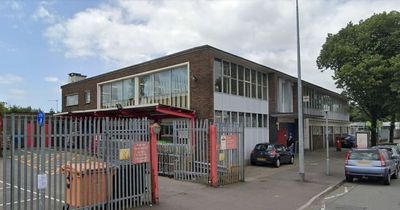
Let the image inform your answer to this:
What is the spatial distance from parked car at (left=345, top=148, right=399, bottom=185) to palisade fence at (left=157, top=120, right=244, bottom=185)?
16.0 ft

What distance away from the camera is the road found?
11797 mm

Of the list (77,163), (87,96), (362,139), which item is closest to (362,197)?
(77,163)

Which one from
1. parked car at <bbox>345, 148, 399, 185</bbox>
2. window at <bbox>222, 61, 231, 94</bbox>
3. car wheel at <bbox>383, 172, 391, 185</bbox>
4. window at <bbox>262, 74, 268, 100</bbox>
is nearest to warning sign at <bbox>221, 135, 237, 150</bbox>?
parked car at <bbox>345, 148, 399, 185</bbox>

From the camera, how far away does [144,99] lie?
26.0 m

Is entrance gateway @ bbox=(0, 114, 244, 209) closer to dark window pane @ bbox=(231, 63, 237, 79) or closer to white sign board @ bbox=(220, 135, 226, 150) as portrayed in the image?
white sign board @ bbox=(220, 135, 226, 150)

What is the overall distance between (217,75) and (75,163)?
14.6m

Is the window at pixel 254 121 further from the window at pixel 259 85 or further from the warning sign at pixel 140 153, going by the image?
the warning sign at pixel 140 153

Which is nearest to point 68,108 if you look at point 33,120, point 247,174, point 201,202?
point 247,174

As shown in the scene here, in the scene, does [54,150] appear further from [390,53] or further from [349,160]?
[390,53]

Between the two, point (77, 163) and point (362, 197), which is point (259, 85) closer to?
point (362, 197)

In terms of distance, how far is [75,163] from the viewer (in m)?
8.81

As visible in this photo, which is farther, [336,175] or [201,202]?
[336,175]

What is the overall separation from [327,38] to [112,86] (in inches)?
681

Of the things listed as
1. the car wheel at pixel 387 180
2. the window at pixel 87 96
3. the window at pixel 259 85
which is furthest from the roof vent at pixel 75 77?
the car wheel at pixel 387 180
